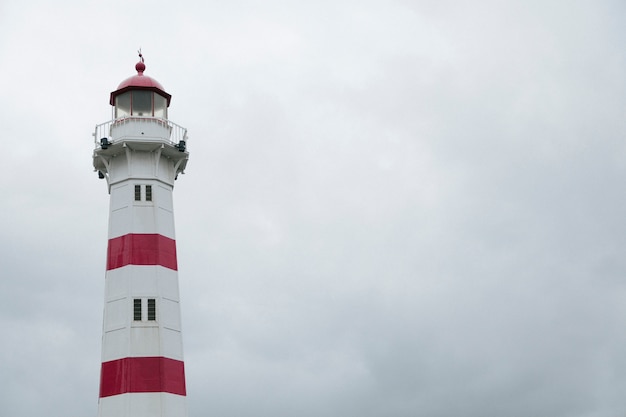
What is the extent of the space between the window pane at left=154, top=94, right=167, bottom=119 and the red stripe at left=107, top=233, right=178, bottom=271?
23.8 ft

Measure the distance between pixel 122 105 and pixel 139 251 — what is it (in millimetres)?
8868

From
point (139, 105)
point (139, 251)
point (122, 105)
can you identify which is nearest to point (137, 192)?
point (139, 251)

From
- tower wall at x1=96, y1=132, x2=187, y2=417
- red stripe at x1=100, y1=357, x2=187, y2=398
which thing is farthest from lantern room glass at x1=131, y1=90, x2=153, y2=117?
red stripe at x1=100, y1=357, x2=187, y2=398

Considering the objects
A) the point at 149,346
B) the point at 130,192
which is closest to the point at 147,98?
the point at 130,192

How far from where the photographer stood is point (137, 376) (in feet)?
136

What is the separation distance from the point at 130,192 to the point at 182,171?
4.12 meters

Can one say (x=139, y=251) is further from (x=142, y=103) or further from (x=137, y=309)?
(x=142, y=103)

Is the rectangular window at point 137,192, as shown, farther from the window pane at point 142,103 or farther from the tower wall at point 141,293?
the window pane at point 142,103

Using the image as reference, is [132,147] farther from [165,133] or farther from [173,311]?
[173,311]

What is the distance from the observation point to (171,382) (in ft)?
138

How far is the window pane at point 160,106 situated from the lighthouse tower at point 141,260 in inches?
1.3

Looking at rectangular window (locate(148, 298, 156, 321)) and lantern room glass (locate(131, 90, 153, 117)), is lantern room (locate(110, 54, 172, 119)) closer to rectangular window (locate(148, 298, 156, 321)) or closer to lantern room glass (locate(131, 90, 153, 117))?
lantern room glass (locate(131, 90, 153, 117))

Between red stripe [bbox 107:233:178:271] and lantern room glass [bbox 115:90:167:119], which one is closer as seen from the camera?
red stripe [bbox 107:233:178:271]

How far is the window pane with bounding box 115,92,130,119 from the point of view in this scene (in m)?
47.2
